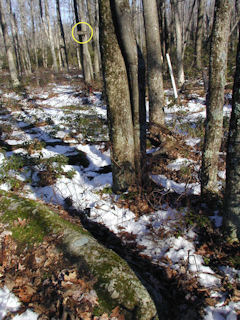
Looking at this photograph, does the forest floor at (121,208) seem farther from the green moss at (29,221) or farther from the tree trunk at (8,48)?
the tree trunk at (8,48)

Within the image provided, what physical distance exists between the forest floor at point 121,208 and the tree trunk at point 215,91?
43 cm

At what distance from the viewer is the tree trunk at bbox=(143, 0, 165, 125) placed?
7.00m

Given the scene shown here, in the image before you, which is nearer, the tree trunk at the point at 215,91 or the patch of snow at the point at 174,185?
the tree trunk at the point at 215,91

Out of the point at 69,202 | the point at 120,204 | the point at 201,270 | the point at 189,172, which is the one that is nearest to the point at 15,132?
the point at 69,202

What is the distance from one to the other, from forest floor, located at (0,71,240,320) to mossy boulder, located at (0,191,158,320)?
0.11 m

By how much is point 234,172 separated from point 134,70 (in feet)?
8.76

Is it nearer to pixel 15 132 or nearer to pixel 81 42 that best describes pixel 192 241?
pixel 15 132

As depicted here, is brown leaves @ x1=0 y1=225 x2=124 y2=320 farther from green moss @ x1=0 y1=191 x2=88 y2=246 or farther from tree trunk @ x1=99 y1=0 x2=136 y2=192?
tree trunk @ x1=99 y1=0 x2=136 y2=192

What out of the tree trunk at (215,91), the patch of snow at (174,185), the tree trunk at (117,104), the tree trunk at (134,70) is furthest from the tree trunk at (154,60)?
the tree trunk at (215,91)

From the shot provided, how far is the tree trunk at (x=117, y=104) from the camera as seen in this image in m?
4.20

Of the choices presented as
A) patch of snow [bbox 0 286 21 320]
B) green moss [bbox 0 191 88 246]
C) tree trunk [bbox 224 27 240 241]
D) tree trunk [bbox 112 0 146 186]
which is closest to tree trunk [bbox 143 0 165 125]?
tree trunk [bbox 112 0 146 186]

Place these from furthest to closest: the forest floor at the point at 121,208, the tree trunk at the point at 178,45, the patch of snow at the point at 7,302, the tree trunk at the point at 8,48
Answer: the tree trunk at the point at 8,48, the tree trunk at the point at 178,45, the forest floor at the point at 121,208, the patch of snow at the point at 7,302

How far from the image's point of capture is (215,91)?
3.98m

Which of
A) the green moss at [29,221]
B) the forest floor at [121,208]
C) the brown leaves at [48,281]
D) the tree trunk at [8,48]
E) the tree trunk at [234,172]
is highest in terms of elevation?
the tree trunk at [8,48]
